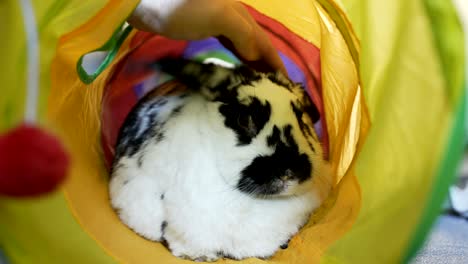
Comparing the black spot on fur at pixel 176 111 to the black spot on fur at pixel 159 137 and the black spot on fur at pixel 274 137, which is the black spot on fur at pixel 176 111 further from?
the black spot on fur at pixel 274 137

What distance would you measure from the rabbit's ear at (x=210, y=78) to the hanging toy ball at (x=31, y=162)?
0.70 m

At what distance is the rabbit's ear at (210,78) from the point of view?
114 cm

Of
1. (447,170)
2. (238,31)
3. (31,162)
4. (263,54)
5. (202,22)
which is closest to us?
(31,162)

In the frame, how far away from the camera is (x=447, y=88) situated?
0.60 meters

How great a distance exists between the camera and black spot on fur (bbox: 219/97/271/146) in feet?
3.55

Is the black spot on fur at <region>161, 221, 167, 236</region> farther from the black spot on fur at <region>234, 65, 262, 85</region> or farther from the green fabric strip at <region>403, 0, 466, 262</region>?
the green fabric strip at <region>403, 0, 466, 262</region>

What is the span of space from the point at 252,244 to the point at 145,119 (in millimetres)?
404

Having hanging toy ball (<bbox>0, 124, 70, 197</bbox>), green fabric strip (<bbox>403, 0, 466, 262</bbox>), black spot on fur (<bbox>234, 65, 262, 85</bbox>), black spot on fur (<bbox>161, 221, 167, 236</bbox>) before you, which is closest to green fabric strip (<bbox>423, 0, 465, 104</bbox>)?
green fabric strip (<bbox>403, 0, 466, 262</bbox>)

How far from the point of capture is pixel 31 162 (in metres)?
0.43

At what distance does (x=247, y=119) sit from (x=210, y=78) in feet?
0.47

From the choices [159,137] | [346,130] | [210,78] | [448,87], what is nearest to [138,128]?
[159,137]

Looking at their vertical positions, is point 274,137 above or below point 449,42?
below

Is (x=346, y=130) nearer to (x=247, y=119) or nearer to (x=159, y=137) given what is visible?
(x=247, y=119)

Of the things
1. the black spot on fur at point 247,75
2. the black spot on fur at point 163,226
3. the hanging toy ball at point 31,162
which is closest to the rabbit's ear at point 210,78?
the black spot on fur at point 247,75
